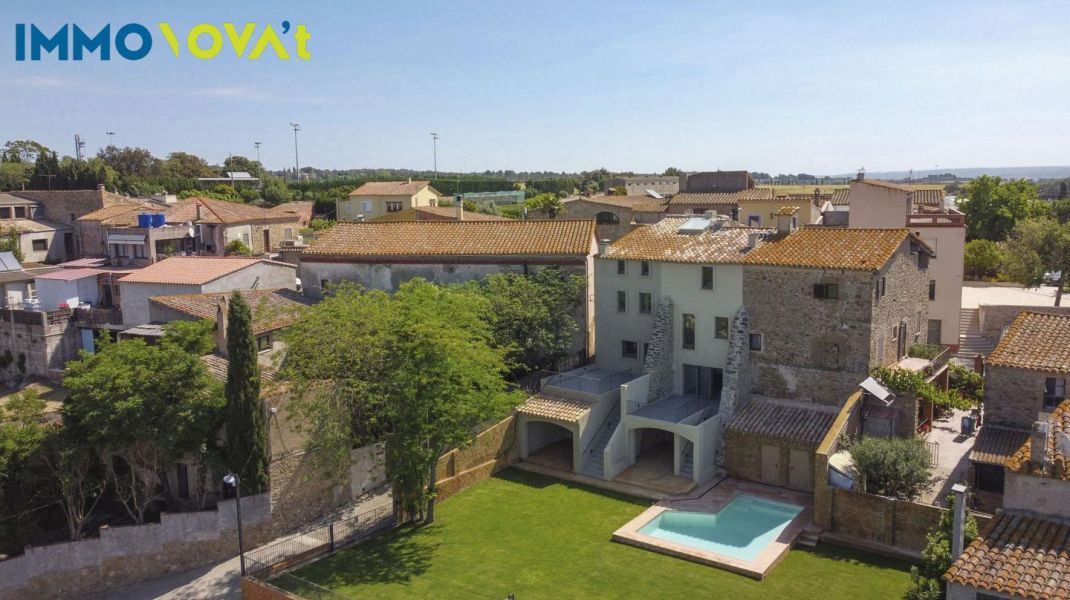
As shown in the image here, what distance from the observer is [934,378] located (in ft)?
105

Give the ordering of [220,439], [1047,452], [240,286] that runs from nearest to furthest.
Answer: [1047,452] < [220,439] < [240,286]

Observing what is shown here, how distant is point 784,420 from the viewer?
30.0 meters

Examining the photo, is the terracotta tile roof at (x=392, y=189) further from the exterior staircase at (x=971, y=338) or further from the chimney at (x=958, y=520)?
the chimney at (x=958, y=520)

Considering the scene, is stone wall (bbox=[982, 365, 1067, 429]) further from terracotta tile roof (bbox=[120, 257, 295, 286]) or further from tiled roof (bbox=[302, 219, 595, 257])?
terracotta tile roof (bbox=[120, 257, 295, 286])

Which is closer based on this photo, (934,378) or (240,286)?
(934,378)

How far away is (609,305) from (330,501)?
49.3 ft

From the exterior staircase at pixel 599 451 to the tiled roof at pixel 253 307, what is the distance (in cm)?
1294

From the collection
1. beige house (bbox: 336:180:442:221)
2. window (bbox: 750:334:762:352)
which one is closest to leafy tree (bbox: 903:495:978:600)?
window (bbox: 750:334:762:352)

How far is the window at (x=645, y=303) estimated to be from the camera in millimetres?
35219

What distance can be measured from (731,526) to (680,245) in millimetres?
12778

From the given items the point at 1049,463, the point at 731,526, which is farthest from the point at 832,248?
the point at 1049,463

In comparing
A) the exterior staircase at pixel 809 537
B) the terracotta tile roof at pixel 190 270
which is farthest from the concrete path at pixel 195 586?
the exterior staircase at pixel 809 537

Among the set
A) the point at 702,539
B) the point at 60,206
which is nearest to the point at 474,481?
the point at 702,539

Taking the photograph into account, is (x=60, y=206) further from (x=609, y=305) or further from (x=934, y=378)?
(x=934, y=378)
